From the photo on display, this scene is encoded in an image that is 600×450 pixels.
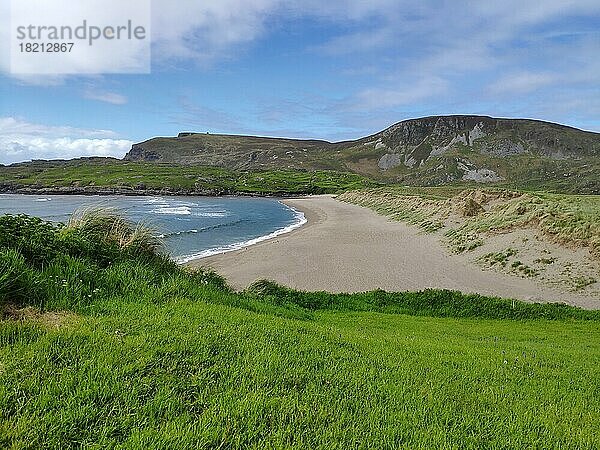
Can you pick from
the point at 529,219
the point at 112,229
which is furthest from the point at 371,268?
the point at 112,229

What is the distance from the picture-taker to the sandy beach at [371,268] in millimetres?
20250

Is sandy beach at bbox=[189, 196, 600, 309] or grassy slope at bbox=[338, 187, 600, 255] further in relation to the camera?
grassy slope at bbox=[338, 187, 600, 255]

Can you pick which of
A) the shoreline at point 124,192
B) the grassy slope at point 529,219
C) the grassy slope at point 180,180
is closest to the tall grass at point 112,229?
the grassy slope at point 529,219

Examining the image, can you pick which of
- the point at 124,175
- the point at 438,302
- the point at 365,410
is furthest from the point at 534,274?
the point at 124,175

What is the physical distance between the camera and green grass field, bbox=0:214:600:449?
3.85m

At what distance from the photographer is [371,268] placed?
2480 cm

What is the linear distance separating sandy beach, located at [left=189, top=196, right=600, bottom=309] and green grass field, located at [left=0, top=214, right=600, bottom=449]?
12475 mm

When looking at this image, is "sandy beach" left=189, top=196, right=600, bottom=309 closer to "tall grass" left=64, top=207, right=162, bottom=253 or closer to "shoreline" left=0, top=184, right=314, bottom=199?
"tall grass" left=64, top=207, right=162, bottom=253

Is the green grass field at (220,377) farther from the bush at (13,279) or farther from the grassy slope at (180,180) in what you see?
the grassy slope at (180,180)

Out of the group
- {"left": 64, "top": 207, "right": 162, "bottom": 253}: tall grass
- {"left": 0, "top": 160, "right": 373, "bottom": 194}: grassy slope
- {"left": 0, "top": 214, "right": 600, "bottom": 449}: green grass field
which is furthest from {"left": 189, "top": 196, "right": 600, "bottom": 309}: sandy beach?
{"left": 0, "top": 160, "right": 373, "bottom": 194}: grassy slope

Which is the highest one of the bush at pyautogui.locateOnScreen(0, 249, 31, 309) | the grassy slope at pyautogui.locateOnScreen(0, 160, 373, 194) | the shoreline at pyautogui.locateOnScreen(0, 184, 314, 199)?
the grassy slope at pyautogui.locateOnScreen(0, 160, 373, 194)

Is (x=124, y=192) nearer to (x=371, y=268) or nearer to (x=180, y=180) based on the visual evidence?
(x=180, y=180)

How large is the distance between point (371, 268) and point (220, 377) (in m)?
20.7

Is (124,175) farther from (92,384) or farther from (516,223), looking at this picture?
(92,384)
